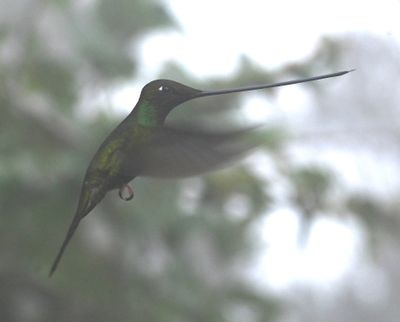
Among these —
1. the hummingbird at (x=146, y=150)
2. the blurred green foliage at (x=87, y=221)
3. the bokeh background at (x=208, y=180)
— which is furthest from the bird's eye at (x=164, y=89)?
the blurred green foliage at (x=87, y=221)

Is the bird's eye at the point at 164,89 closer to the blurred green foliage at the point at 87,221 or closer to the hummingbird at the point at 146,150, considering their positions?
the hummingbird at the point at 146,150

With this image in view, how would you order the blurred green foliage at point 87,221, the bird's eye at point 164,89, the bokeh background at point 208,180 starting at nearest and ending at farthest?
the bird's eye at point 164,89
the bokeh background at point 208,180
the blurred green foliage at point 87,221

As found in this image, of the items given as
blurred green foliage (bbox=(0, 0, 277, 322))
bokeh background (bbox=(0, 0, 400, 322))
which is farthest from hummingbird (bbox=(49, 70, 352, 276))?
blurred green foliage (bbox=(0, 0, 277, 322))

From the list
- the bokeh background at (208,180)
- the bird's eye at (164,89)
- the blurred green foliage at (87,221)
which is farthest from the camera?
the blurred green foliage at (87,221)

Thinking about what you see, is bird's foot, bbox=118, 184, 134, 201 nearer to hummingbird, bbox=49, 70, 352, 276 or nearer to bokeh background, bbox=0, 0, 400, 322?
hummingbird, bbox=49, 70, 352, 276

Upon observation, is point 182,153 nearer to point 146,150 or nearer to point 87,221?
point 146,150

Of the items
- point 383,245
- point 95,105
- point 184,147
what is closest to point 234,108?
point 95,105
